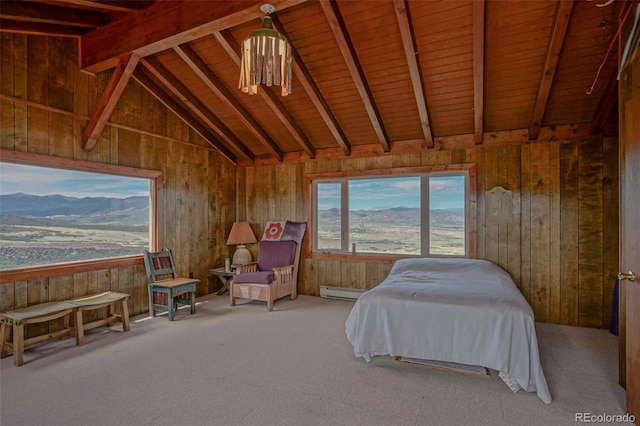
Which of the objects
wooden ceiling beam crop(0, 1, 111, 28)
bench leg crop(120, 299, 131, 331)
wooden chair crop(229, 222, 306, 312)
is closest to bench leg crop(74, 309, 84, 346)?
bench leg crop(120, 299, 131, 331)

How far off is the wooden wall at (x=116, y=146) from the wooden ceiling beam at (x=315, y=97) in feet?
7.50

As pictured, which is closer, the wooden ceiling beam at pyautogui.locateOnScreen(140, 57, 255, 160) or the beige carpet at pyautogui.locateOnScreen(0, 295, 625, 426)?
the beige carpet at pyautogui.locateOnScreen(0, 295, 625, 426)

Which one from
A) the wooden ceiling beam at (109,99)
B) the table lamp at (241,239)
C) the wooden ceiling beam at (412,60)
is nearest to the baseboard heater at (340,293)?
the table lamp at (241,239)

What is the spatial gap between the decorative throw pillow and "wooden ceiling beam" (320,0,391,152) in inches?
87.3

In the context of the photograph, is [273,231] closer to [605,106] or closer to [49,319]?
[49,319]

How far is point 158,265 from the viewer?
15.1ft

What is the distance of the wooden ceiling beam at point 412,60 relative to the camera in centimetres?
290

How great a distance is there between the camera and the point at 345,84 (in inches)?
160

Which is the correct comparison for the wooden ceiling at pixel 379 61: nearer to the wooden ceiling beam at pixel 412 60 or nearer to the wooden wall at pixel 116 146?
the wooden ceiling beam at pixel 412 60

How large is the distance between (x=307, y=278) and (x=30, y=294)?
358cm

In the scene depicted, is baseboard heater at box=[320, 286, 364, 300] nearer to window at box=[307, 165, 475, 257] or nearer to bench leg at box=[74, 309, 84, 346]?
window at box=[307, 165, 475, 257]

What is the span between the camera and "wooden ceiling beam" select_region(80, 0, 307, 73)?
2971 mm

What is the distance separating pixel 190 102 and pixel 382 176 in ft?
9.79

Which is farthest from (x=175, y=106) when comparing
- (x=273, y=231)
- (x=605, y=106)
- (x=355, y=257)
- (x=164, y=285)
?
(x=605, y=106)
